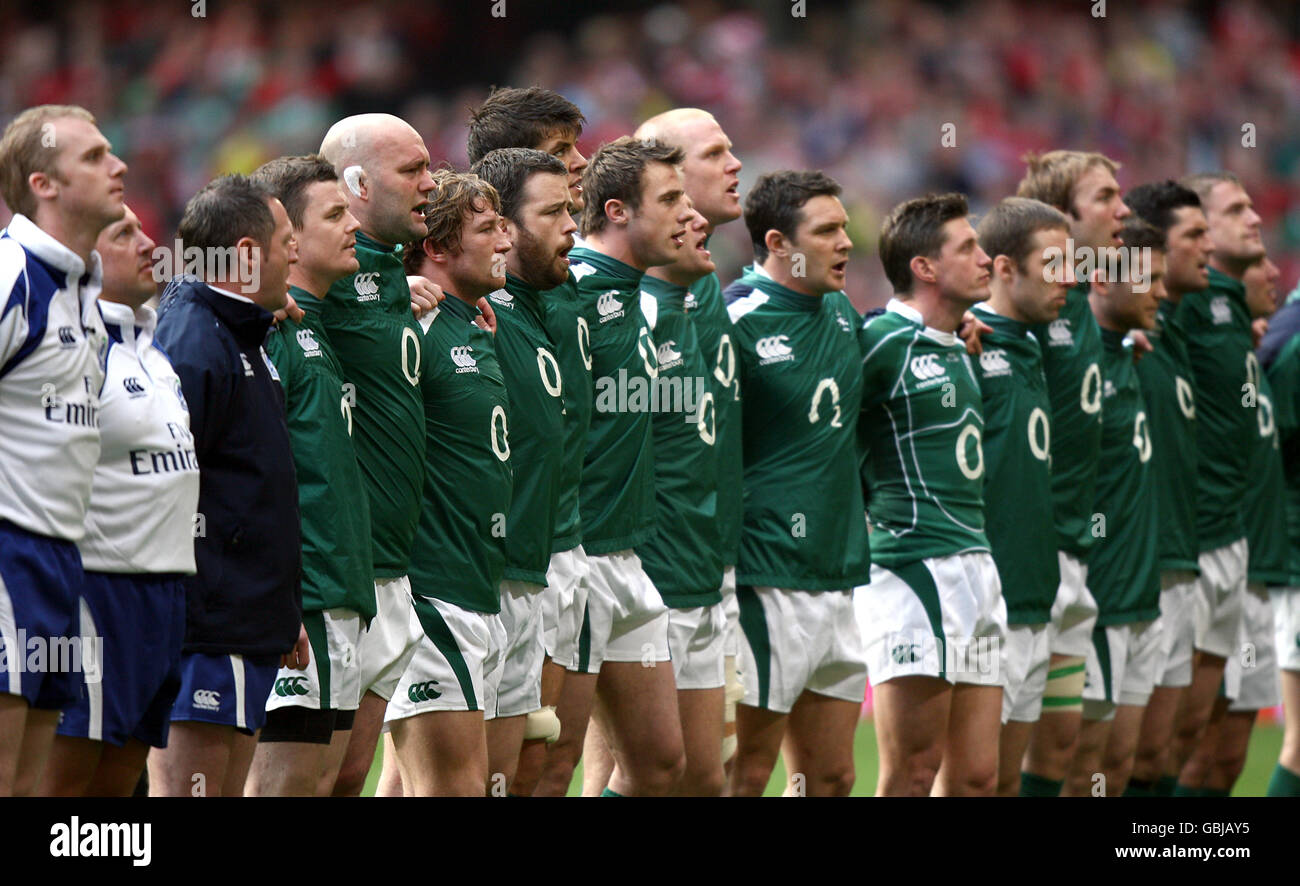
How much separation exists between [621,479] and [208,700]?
6.27 feet

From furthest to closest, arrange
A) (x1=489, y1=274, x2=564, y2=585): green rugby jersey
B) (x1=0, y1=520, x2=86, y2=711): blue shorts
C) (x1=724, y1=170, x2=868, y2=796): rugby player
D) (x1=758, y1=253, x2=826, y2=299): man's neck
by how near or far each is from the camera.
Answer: (x1=758, y1=253, x2=826, y2=299): man's neck
(x1=724, y1=170, x2=868, y2=796): rugby player
(x1=489, y1=274, x2=564, y2=585): green rugby jersey
(x1=0, y1=520, x2=86, y2=711): blue shorts

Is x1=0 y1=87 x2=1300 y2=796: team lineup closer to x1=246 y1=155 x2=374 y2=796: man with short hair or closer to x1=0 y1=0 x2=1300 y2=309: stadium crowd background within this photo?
x1=246 y1=155 x2=374 y2=796: man with short hair

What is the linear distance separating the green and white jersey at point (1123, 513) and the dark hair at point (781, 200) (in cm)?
161

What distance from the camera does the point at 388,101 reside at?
14977 mm

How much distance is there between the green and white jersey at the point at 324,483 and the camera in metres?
4.85

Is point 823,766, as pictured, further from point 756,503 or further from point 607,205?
point 607,205

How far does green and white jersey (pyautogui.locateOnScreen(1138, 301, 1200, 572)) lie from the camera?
794 cm

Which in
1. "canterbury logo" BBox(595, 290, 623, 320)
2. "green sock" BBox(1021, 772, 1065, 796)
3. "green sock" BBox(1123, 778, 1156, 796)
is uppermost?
"canterbury logo" BBox(595, 290, 623, 320)

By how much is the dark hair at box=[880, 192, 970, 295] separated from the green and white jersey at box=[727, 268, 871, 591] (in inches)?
20.7

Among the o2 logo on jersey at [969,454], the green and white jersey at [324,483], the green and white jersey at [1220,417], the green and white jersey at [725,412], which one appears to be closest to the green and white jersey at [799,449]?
the green and white jersey at [725,412]

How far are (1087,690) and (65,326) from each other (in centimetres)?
487

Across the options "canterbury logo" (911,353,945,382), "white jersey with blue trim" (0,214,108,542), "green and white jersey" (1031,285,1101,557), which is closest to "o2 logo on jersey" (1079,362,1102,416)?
"green and white jersey" (1031,285,1101,557)
